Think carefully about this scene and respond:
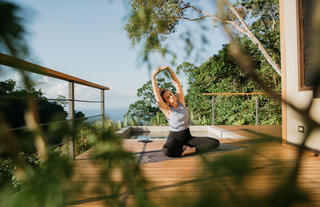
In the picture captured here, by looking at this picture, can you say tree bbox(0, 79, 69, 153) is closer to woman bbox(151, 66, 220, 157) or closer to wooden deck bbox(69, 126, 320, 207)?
wooden deck bbox(69, 126, 320, 207)

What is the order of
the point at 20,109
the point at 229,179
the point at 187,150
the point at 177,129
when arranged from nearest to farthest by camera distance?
1. the point at 229,179
2. the point at 20,109
3. the point at 187,150
4. the point at 177,129

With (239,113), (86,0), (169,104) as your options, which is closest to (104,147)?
(86,0)

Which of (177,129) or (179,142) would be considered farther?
(177,129)

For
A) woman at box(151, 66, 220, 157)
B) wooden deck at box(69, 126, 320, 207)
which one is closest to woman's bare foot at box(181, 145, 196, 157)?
woman at box(151, 66, 220, 157)

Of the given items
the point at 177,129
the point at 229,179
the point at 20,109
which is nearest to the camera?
the point at 229,179

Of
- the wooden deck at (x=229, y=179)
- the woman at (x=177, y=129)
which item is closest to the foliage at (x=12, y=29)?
the wooden deck at (x=229, y=179)

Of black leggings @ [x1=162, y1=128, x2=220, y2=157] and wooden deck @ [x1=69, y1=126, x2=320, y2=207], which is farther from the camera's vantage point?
black leggings @ [x1=162, y1=128, x2=220, y2=157]

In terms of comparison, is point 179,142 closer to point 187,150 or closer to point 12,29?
point 187,150

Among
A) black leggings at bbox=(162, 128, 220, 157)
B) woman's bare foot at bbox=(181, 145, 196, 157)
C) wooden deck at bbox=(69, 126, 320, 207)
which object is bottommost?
woman's bare foot at bbox=(181, 145, 196, 157)

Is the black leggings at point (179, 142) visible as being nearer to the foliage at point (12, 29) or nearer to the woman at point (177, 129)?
the woman at point (177, 129)

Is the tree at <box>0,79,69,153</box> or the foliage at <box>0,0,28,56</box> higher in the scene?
the foliage at <box>0,0,28,56</box>

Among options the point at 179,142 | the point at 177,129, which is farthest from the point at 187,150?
the point at 177,129

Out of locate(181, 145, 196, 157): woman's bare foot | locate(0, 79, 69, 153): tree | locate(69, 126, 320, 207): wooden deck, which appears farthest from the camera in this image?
locate(181, 145, 196, 157): woman's bare foot

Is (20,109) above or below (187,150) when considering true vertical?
above
